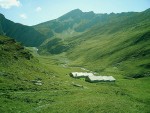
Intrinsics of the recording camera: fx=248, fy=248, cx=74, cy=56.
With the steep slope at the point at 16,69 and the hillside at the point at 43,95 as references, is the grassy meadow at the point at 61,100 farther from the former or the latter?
the steep slope at the point at 16,69

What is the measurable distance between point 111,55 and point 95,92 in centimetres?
10829

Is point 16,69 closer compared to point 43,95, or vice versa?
point 43,95

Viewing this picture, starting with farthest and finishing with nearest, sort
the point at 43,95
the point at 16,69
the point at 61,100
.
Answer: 1. the point at 16,69
2. the point at 43,95
3. the point at 61,100

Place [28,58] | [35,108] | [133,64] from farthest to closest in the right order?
[133,64] < [28,58] < [35,108]

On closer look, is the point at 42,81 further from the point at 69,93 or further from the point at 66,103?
the point at 66,103

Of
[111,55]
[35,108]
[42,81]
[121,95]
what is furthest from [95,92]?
[111,55]

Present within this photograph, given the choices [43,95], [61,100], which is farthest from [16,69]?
[61,100]

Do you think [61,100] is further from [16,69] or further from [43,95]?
[16,69]

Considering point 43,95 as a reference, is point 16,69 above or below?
above

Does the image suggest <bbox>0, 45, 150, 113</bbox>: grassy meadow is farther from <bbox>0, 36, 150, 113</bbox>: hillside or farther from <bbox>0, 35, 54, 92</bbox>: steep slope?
<bbox>0, 35, 54, 92</bbox>: steep slope

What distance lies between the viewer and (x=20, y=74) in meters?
74.0

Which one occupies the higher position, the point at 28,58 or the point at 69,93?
the point at 28,58

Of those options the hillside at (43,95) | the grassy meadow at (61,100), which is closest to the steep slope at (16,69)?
the hillside at (43,95)

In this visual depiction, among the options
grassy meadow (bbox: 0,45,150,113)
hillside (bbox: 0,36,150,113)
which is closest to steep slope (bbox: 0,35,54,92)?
hillside (bbox: 0,36,150,113)
